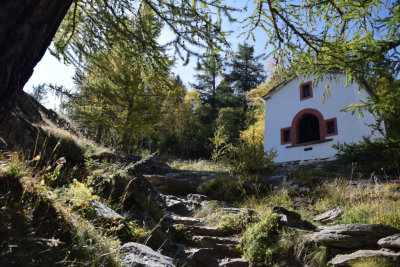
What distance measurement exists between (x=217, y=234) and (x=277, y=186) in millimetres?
3489

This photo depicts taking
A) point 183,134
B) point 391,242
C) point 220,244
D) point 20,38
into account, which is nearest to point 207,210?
point 220,244

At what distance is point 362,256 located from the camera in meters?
3.12

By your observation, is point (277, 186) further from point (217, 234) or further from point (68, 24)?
point (68, 24)

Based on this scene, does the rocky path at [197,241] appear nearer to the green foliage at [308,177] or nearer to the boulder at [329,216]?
the boulder at [329,216]

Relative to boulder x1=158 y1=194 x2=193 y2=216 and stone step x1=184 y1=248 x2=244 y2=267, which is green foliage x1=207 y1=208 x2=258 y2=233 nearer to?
stone step x1=184 y1=248 x2=244 y2=267

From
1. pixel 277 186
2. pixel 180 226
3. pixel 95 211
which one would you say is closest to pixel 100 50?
pixel 95 211

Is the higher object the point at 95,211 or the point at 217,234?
the point at 95,211

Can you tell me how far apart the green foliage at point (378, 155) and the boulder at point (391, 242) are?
3375 millimetres

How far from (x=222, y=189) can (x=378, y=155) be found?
5434 mm

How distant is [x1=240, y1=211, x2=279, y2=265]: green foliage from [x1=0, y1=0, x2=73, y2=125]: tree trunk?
3.68 metres

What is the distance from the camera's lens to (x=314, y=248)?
11.9 ft

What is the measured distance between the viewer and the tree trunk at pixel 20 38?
1.64 meters

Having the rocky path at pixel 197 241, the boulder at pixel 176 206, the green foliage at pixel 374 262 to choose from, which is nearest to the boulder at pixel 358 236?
the green foliage at pixel 374 262

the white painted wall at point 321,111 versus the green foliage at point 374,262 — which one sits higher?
the white painted wall at point 321,111
